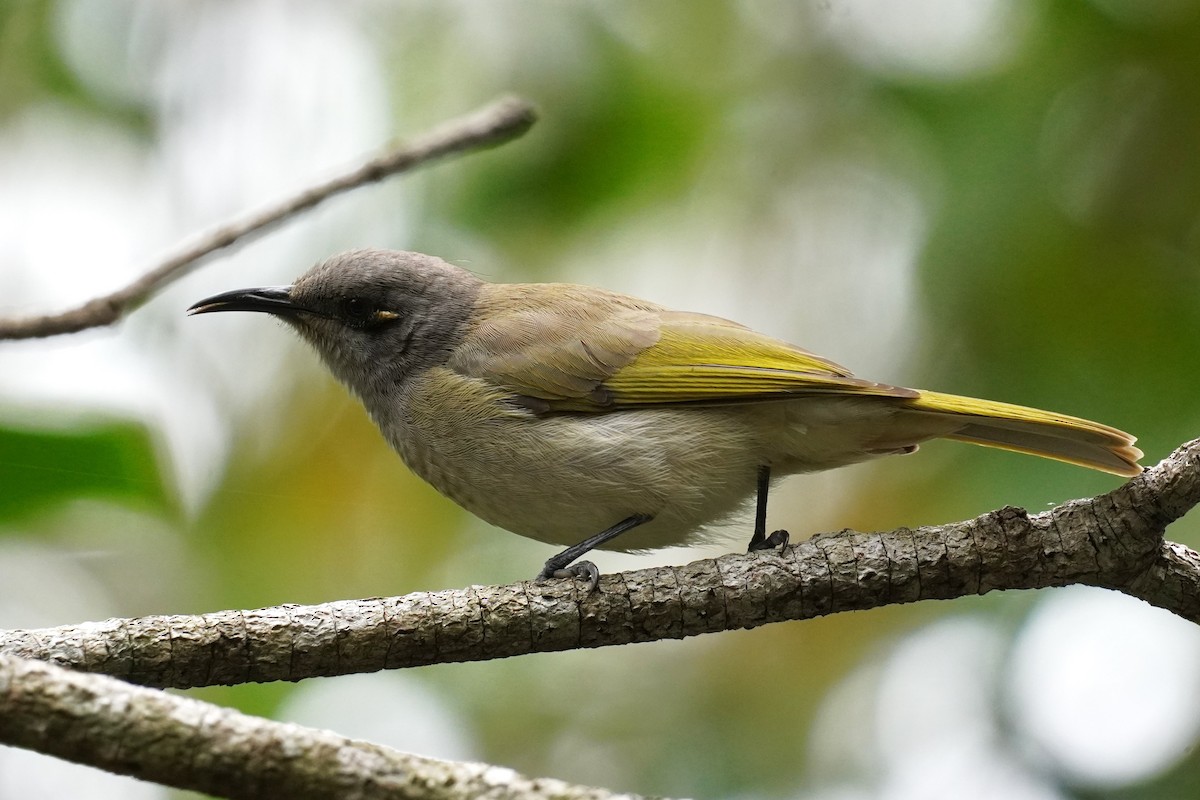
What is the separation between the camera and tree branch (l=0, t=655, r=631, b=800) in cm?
235

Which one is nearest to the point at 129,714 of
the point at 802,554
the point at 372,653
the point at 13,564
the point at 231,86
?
the point at 372,653

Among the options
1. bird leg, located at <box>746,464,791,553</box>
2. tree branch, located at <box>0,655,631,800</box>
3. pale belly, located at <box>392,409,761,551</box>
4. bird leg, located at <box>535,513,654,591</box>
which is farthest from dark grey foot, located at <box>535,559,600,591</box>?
tree branch, located at <box>0,655,631,800</box>

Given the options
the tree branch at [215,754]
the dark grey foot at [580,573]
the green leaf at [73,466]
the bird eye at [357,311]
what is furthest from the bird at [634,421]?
the tree branch at [215,754]

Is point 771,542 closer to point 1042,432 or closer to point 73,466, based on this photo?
point 1042,432

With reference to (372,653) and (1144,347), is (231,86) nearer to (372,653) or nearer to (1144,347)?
(372,653)

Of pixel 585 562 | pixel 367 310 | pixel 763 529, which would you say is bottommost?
pixel 585 562

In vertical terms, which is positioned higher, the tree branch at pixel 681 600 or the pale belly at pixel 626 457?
the pale belly at pixel 626 457

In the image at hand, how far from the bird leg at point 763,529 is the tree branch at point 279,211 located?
1.76m

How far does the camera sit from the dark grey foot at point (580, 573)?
3590mm

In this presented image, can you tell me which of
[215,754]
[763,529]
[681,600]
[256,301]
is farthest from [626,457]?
[215,754]

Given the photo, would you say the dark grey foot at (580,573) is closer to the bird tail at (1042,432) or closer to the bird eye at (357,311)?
the bird tail at (1042,432)

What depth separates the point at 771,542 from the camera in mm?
3932

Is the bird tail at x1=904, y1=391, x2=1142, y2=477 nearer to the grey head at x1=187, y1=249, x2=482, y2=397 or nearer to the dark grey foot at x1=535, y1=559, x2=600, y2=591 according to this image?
the dark grey foot at x1=535, y1=559, x2=600, y2=591

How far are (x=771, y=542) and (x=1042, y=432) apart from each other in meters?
1.10
